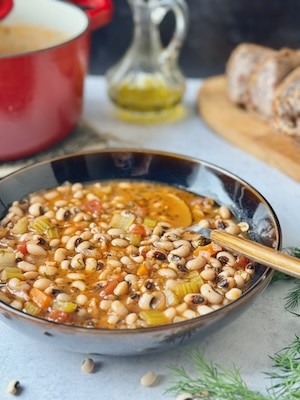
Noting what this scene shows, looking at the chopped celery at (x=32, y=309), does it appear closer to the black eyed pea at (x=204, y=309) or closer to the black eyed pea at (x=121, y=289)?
the black eyed pea at (x=121, y=289)

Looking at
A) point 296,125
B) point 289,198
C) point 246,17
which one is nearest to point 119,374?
point 289,198

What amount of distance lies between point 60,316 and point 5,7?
134 centimetres

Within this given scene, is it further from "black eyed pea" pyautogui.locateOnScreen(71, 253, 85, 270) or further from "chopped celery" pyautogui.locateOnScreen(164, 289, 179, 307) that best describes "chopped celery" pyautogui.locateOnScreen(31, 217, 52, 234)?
"chopped celery" pyautogui.locateOnScreen(164, 289, 179, 307)

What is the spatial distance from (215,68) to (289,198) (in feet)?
3.81

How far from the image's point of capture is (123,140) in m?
2.63

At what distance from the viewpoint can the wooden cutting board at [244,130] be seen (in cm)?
241

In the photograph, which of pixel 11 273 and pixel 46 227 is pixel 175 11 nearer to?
pixel 46 227

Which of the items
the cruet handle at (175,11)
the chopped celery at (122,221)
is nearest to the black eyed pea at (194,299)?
the chopped celery at (122,221)

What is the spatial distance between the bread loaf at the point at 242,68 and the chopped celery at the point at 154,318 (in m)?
1.35

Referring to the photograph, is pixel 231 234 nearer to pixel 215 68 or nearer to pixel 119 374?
Result: pixel 119 374

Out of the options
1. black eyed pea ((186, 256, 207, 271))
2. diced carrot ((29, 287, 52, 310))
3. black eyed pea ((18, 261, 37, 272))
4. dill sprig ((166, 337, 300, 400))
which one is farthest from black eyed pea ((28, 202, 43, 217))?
dill sprig ((166, 337, 300, 400))

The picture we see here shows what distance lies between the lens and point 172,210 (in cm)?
199

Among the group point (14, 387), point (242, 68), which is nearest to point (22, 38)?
point (242, 68)

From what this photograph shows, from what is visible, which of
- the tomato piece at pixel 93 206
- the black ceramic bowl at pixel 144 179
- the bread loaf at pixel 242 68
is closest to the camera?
the black ceramic bowl at pixel 144 179
